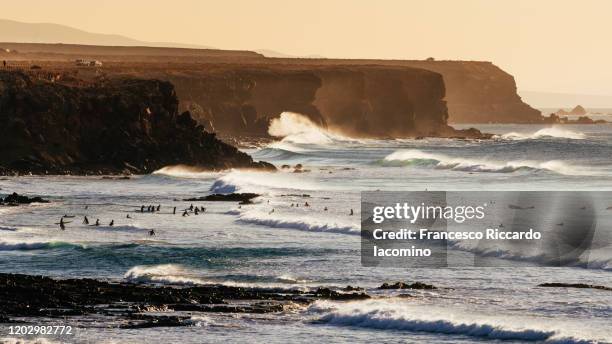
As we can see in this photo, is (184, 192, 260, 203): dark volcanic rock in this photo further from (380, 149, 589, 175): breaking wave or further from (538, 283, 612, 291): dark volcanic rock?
(538, 283, 612, 291): dark volcanic rock

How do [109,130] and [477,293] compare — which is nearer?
[477,293]

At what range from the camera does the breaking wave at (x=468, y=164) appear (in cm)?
9975

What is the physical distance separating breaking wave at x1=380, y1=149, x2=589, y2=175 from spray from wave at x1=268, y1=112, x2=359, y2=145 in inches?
1633

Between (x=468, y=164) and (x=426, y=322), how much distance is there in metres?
74.3

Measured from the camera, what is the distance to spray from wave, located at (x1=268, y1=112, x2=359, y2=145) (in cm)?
16625

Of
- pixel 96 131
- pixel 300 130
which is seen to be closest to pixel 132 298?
pixel 96 131

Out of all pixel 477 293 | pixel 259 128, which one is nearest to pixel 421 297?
pixel 477 293

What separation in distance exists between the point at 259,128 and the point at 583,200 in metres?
Result: 101

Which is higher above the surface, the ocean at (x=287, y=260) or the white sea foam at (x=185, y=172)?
the white sea foam at (x=185, y=172)

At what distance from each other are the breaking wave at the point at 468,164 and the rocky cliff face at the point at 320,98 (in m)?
36.5

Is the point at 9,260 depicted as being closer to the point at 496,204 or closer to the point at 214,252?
the point at 214,252

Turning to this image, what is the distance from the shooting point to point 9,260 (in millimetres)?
44281

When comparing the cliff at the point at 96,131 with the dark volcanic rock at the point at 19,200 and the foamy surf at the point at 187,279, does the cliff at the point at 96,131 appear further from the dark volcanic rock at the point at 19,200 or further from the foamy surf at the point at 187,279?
the foamy surf at the point at 187,279

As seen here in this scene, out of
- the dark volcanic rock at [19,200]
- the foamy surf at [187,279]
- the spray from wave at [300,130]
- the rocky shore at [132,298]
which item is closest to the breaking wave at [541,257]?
the foamy surf at [187,279]
